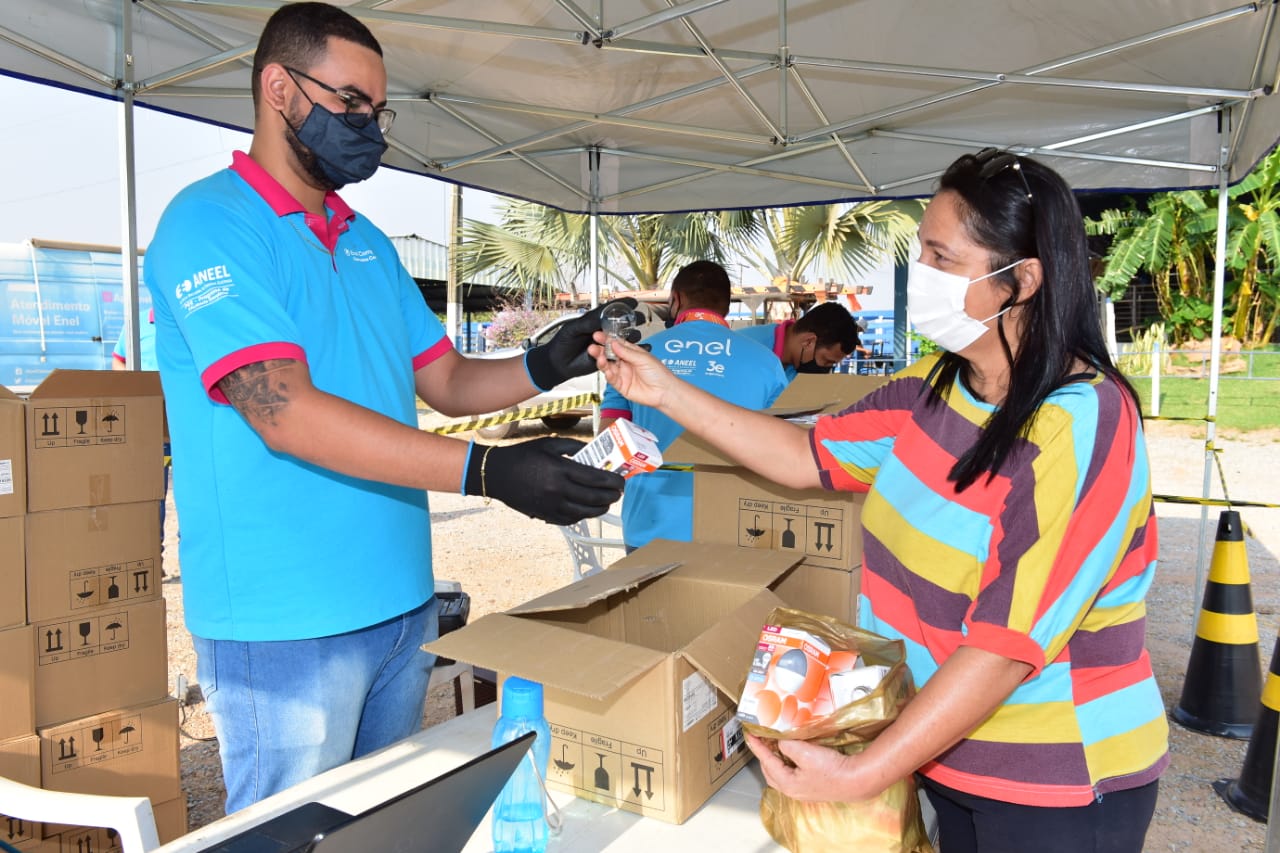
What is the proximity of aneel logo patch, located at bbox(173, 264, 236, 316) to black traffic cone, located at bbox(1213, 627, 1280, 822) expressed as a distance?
356cm

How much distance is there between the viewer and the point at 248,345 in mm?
1354

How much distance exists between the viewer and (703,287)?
3.62 metres

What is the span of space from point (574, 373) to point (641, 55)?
80.7 inches

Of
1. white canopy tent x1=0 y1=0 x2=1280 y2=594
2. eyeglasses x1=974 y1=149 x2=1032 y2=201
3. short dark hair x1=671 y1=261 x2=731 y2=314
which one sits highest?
white canopy tent x1=0 y1=0 x2=1280 y2=594

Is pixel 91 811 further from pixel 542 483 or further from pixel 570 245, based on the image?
pixel 570 245

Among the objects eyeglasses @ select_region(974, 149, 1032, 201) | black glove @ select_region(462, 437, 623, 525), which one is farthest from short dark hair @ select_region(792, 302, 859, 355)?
black glove @ select_region(462, 437, 623, 525)

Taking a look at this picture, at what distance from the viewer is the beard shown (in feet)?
5.26

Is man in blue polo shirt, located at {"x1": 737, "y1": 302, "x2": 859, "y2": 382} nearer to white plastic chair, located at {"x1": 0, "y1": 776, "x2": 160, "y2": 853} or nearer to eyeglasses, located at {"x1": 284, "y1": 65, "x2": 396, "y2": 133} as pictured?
eyeglasses, located at {"x1": 284, "y1": 65, "x2": 396, "y2": 133}

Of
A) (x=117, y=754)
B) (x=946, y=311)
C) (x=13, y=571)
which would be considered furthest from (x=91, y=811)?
(x=946, y=311)

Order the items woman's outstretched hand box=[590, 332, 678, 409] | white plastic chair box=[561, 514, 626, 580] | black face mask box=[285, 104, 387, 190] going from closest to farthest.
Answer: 1. black face mask box=[285, 104, 387, 190]
2. woman's outstretched hand box=[590, 332, 678, 409]
3. white plastic chair box=[561, 514, 626, 580]

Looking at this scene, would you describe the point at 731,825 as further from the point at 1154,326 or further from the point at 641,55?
the point at 1154,326

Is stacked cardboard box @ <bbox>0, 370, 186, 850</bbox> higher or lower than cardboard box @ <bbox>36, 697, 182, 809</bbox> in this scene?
higher

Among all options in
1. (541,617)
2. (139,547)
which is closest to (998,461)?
(541,617)

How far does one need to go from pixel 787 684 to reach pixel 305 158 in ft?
4.17
